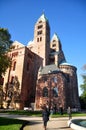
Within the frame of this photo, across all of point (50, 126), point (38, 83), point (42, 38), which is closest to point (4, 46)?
point (38, 83)

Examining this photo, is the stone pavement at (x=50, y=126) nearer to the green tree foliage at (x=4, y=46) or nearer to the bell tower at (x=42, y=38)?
the green tree foliage at (x=4, y=46)

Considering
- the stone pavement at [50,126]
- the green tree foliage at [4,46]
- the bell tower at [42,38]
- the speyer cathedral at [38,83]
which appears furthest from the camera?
the bell tower at [42,38]

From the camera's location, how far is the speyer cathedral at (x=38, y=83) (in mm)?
46625

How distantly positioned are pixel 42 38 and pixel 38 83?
2220 centimetres

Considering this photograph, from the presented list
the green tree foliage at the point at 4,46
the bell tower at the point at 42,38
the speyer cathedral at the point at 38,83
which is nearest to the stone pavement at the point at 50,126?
the green tree foliage at the point at 4,46

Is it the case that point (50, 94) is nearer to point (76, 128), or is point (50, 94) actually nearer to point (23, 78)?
point (23, 78)

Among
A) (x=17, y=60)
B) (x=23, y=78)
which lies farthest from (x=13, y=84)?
(x=17, y=60)

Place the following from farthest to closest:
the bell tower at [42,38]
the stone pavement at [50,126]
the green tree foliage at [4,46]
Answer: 1. the bell tower at [42,38]
2. the green tree foliage at [4,46]
3. the stone pavement at [50,126]

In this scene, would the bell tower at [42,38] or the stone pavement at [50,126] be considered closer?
the stone pavement at [50,126]

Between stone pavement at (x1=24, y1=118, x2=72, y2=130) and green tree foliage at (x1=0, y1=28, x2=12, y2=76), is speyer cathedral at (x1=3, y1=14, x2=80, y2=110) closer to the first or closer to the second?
green tree foliage at (x1=0, y1=28, x2=12, y2=76)

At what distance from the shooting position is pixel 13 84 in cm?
4994

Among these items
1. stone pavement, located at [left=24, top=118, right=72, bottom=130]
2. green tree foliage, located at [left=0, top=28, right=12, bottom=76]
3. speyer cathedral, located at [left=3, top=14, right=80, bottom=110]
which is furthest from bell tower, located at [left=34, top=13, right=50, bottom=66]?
stone pavement, located at [left=24, top=118, right=72, bottom=130]

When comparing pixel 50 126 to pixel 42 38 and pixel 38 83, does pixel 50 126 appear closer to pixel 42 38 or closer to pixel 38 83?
pixel 38 83

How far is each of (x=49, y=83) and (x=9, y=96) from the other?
12.6 meters
